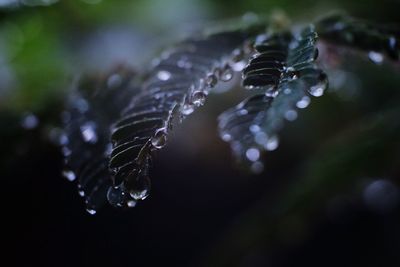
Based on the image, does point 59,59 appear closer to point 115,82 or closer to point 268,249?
point 115,82

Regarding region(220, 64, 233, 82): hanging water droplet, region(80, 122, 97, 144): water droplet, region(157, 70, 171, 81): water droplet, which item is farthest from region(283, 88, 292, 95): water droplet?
region(80, 122, 97, 144): water droplet

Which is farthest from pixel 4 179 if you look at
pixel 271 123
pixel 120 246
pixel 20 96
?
pixel 271 123

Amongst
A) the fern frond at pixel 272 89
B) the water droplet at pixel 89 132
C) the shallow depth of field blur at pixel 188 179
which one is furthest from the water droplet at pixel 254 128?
the shallow depth of field blur at pixel 188 179

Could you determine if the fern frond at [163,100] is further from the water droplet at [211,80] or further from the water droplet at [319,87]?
the water droplet at [319,87]

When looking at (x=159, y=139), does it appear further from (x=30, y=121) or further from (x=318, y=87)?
(x=30, y=121)

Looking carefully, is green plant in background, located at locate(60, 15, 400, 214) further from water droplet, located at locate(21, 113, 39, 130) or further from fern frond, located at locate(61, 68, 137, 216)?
water droplet, located at locate(21, 113, 39, 130)

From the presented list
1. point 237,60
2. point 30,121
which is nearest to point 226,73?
point 237,60
